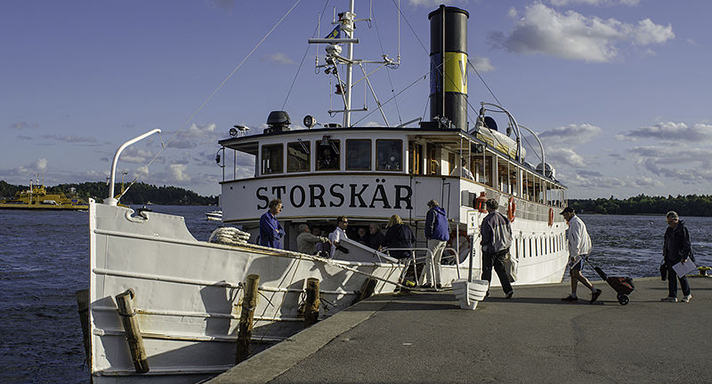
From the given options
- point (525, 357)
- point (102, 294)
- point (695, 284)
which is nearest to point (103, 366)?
point (102, 294)

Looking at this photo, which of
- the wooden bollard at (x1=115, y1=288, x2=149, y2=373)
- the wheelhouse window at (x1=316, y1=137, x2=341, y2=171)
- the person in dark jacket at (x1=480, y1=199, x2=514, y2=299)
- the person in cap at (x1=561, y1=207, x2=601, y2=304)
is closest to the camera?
the wooden bollard at (x1=115, y1=288, x2=149, y2=373)

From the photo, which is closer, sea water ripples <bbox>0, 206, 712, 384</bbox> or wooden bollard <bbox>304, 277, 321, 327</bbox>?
wooden bollard <bbox>304, 277, 321, 327</bbox>

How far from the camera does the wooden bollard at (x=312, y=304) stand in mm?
8609

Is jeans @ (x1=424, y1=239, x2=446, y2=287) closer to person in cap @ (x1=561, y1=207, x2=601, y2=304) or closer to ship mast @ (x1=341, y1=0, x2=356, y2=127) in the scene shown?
person in cap @ (x1=561, y1=207, x2=601, y2=304)

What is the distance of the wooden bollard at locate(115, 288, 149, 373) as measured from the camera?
7.06m

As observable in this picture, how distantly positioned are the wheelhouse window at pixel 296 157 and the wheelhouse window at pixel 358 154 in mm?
1016

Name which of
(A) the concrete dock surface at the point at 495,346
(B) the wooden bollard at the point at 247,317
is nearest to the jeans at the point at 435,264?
(A) the concrete dock surface at the point at 495,346

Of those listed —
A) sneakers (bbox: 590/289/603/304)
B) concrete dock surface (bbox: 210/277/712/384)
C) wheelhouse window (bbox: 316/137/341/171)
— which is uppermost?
wheelhouse window (bbox: 316/137/341/171)

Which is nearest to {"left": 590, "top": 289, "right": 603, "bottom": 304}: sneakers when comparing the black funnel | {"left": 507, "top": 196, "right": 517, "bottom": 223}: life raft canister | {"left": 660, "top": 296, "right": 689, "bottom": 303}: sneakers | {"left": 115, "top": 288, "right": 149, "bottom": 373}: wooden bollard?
{"left": 660, "top": 296, "right": 689, "bottom": 303}: sneakers

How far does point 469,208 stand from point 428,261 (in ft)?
6.83

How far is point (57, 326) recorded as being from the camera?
613 inches

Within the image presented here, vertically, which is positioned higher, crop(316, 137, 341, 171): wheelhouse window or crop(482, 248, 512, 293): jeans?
crop(316, 137, 341, 171): wheelhouse window

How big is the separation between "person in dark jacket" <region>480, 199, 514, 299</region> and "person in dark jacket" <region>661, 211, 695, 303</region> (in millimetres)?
2576

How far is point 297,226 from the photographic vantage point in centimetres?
1323
